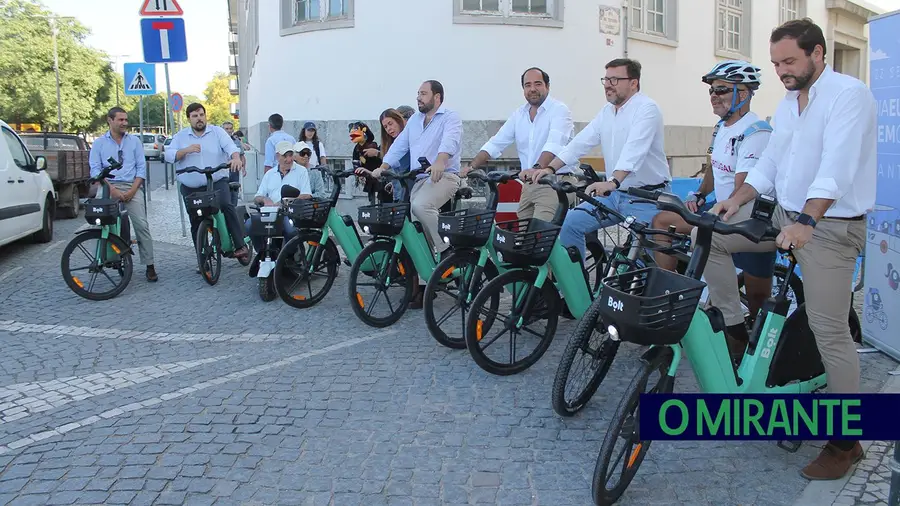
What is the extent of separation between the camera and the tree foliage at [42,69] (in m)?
51.8

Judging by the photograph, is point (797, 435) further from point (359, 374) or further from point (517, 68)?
point (517, 68)

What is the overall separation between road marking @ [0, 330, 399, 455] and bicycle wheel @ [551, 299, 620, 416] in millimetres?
2106

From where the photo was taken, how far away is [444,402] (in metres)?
4.82

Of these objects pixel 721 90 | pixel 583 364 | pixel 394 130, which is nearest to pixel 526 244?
pixel 583 364

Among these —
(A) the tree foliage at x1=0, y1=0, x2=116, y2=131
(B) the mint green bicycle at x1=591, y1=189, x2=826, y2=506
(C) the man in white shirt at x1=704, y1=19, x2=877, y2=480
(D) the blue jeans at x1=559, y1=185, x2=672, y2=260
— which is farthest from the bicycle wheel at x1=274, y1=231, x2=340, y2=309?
(A) the tree foliage at x1=0, y1=0, x2=116, y2=131

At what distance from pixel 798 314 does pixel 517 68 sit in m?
9.07

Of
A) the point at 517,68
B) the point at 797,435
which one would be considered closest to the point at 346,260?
the point at 797,435

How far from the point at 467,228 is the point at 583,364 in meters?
1.53

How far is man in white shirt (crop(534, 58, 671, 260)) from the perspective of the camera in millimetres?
5426

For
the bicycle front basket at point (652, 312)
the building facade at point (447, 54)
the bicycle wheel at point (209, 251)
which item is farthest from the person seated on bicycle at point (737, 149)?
the building facade at point (447, 54)

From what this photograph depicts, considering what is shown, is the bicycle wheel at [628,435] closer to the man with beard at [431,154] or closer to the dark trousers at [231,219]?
the man with beard at [431,154]

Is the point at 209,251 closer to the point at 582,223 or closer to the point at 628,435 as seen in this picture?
the point at 582,223

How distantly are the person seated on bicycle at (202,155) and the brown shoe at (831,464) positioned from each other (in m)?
6.29

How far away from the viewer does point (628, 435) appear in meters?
3.39
